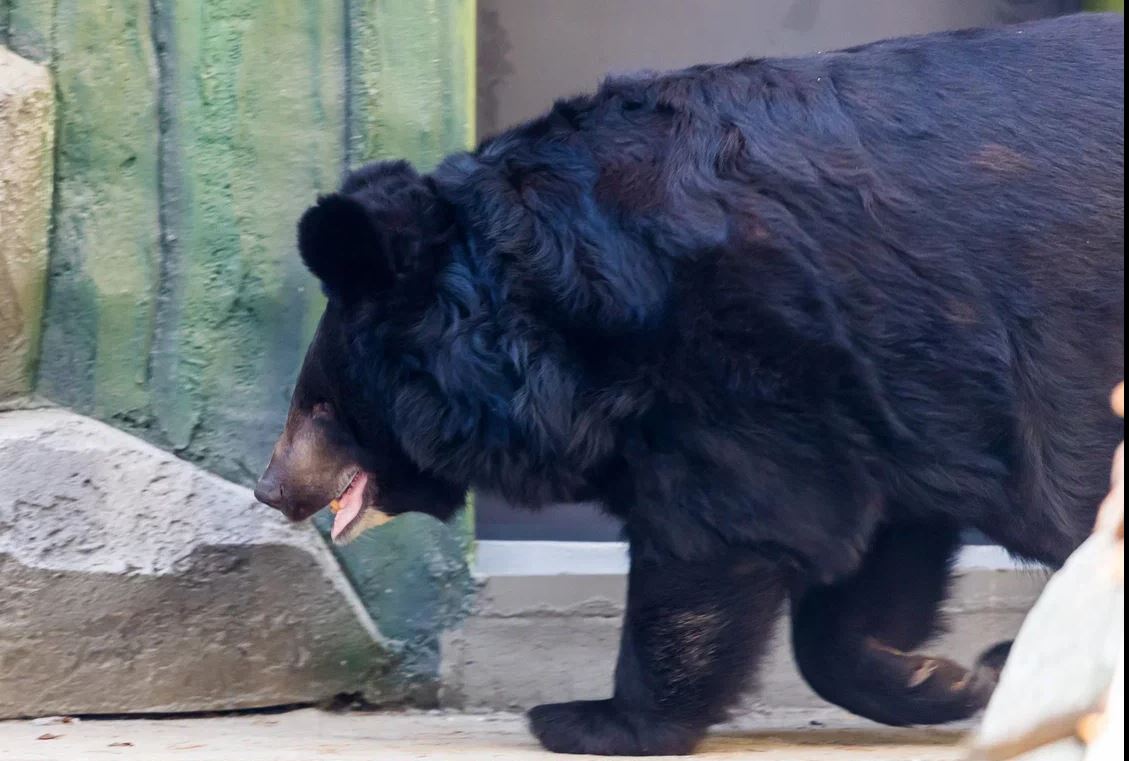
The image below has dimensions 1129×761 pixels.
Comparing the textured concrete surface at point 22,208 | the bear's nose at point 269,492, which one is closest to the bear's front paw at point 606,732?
the bear's nose at point 269,492

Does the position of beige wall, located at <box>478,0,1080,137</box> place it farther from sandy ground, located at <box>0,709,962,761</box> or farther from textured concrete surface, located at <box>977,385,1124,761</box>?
textured concrete surface, located at <box>977,385,1124,761</box>

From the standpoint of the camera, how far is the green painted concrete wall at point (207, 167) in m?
3.92

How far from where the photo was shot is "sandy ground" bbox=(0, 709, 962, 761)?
3.06m

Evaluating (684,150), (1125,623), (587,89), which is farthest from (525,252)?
(1125,623)

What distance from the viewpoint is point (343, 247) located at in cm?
320

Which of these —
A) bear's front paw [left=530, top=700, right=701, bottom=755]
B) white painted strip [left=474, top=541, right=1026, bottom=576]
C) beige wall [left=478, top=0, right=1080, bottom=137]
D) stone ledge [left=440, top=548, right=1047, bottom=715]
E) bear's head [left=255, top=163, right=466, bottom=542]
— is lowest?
stone ledge [left=440, top=548, right=1047, bottom=715]

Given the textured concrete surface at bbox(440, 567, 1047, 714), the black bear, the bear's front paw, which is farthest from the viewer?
the textured concrete surface at bbox(440, 567, 1047, 714)

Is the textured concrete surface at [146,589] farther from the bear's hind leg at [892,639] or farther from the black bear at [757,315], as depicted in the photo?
the bear's hind leg at [892,639]

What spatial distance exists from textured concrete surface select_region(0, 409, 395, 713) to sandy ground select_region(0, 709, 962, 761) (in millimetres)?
93

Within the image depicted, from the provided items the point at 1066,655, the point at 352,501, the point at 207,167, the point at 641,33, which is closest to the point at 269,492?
the point at 352,501

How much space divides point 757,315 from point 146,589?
1713 millimetres

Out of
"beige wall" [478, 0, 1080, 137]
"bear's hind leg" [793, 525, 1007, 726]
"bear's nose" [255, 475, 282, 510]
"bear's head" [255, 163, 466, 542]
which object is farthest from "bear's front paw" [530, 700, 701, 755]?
"beige wall" [478, 0, 1080, 137]

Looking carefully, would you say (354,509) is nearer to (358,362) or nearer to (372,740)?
(358,362)

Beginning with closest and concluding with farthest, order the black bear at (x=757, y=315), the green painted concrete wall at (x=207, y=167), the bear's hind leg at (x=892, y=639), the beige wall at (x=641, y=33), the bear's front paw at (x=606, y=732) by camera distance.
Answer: the black bear at (x=757, y=315), the bear's front paw at (x=606, y=732), the bear's hind leg at (x=892, y=639), the green painted concrete wall at (x=207, y=167), the beige wall at (x=641, y=33)
